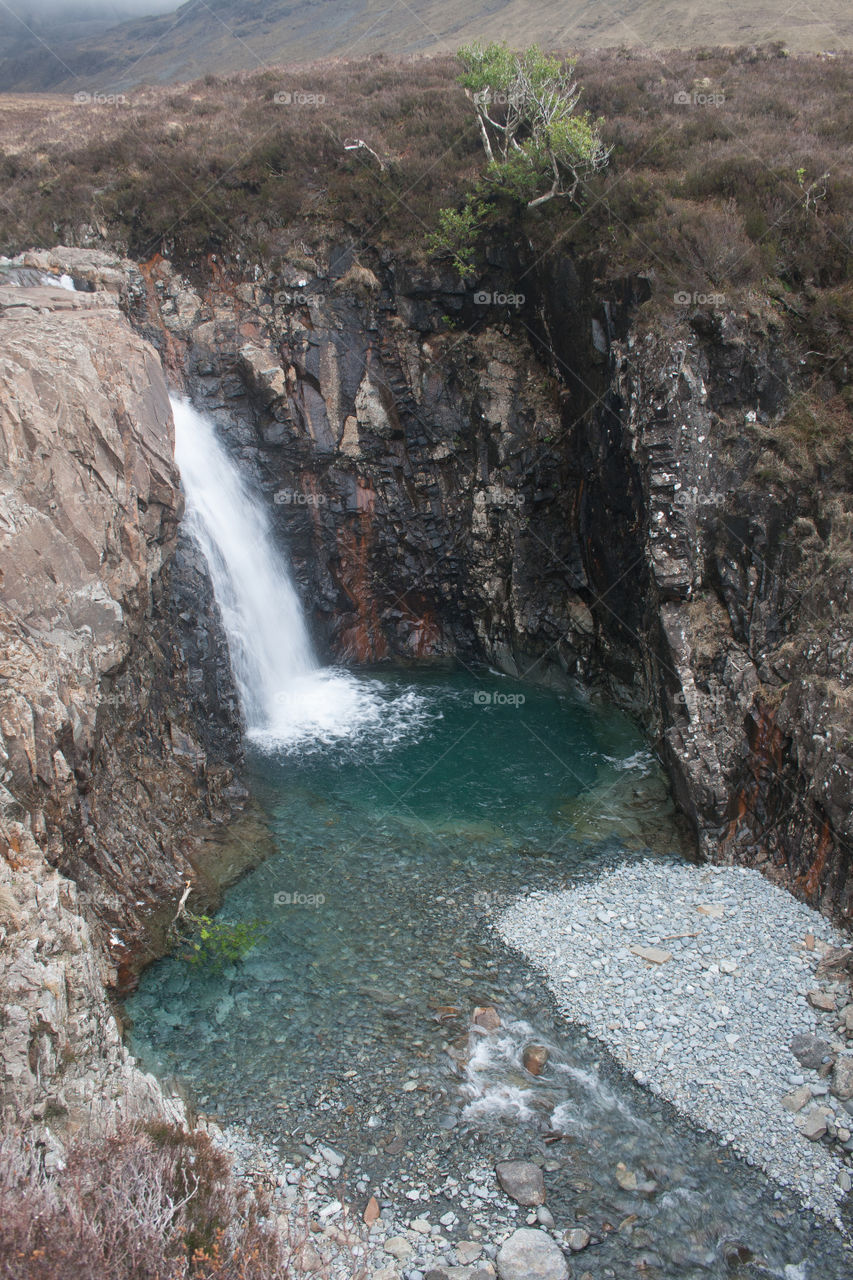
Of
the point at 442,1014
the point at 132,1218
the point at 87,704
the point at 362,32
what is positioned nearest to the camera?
the point at 132,1218

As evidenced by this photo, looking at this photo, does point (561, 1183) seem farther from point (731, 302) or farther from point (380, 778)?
point (731, 302)

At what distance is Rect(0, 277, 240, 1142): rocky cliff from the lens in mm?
8664

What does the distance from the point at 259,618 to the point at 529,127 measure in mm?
18989

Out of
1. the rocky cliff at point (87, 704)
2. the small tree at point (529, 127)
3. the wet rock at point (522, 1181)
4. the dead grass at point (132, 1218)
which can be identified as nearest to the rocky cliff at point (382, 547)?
the rocky cliff at point (87, 704)

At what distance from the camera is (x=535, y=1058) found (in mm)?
10453

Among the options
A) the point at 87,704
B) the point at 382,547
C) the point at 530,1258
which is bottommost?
the point at 530,1258

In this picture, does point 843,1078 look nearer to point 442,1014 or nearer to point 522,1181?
point 522,1181

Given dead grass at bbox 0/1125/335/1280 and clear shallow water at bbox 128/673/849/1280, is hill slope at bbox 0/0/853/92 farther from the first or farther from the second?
dead grass at bbox 0/1125/335/1280

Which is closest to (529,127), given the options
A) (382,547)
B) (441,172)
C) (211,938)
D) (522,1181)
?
(441,172)

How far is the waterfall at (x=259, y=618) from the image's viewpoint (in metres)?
20.4

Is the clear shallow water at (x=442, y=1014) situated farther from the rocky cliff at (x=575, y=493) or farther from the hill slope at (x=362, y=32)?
the hill slope at (x=362, y=32)

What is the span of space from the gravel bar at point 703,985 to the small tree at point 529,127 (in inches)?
739

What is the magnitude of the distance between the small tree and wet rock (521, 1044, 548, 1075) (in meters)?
21.2

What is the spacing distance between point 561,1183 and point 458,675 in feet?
55.2
